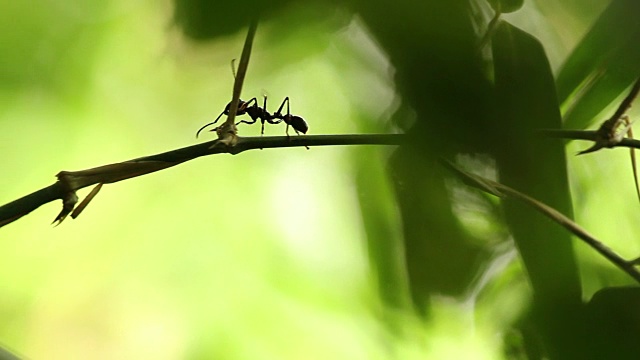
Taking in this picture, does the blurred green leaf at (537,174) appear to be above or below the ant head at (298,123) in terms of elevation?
above

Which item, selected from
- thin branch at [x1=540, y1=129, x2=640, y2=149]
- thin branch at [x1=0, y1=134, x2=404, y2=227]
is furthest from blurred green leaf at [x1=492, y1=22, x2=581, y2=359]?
thin branch at [x1=0, y1=134, x2=404, y2=227]

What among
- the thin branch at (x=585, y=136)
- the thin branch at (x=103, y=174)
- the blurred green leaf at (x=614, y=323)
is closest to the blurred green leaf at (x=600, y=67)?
the thin branch at (x=585, y=136)

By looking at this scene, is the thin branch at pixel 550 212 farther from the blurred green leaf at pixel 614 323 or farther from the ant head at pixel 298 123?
the ant head at pixel 298 123

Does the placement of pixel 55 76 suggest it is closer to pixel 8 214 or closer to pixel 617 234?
pixel 8 214

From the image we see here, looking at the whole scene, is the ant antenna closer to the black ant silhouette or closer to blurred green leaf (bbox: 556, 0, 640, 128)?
the black ant silhouette

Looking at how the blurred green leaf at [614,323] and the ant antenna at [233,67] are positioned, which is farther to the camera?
the ant antenna at [233,67]

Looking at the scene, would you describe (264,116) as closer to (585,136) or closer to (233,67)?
(233,67)

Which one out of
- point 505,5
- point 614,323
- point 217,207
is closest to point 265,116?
point 217,207

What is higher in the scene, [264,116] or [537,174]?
[537,174]
